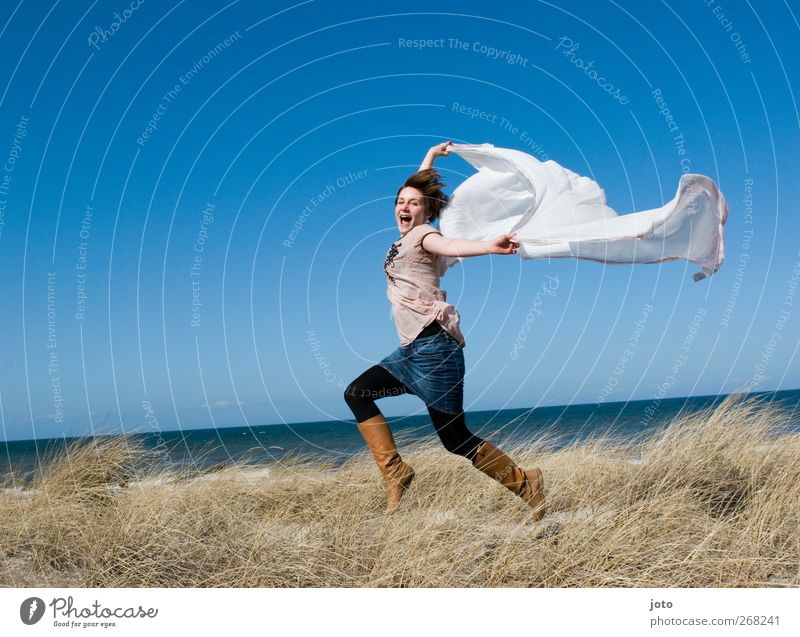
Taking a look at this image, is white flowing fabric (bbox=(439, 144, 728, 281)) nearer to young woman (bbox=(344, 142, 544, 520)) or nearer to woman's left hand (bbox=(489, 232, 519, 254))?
young woman (bbox=(344, 142, 544, 520))

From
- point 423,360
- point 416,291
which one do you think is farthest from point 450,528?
point 416,291

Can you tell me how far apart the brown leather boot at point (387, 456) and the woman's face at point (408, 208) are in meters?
1.30

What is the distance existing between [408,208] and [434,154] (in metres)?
0.51

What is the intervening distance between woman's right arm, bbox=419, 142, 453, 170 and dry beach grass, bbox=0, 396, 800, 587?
241 cm

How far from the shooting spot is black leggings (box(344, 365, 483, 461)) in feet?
15.8

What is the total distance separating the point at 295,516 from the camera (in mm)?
5715

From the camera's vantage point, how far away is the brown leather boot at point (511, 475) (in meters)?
4.86

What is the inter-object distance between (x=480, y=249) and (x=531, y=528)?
69.4 inches

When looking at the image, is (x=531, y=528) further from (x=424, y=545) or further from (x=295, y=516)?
(x=295, y=516)
